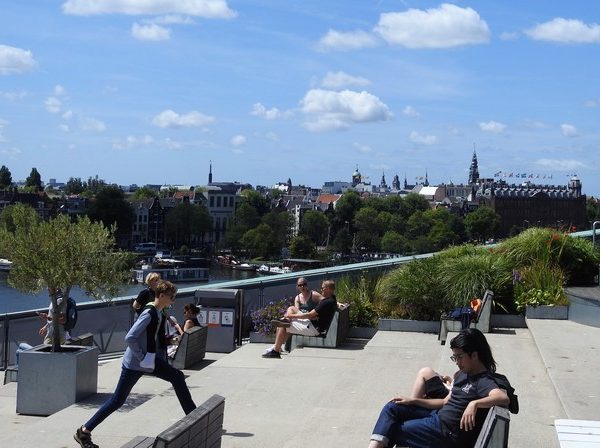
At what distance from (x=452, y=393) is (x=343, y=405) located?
8.52ft

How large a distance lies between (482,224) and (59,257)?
16560 cm

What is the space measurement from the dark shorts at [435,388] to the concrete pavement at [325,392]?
66 centimetres

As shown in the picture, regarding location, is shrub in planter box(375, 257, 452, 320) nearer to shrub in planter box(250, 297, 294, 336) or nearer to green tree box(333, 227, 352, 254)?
shrub in planter box(250, 297, 294, 336)

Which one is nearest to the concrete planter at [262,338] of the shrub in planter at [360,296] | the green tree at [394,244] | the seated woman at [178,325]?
the shrub in planter at [360,296]

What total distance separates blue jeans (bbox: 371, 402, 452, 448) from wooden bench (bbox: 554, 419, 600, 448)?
27.0 inches

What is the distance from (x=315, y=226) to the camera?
171000mm

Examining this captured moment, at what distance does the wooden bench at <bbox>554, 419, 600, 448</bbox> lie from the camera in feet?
19.0

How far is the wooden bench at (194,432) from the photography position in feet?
17.5

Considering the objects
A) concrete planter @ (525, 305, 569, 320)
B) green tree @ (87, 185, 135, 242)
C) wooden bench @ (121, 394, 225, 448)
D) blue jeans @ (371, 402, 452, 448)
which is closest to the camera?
wooden bench @ (121, 394, 225, 448)

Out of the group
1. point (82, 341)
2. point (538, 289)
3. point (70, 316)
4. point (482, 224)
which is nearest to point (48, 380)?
point (70, 316)

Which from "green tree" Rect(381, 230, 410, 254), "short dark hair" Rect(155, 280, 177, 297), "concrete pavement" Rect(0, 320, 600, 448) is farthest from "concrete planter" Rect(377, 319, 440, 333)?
"green tree" Rect(381, 230, 410, 254)

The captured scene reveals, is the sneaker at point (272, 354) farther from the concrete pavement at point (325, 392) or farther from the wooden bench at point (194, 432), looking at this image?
the wooden bench at point (194, 432)

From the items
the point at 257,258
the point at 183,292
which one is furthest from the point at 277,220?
→ the point at 183,292

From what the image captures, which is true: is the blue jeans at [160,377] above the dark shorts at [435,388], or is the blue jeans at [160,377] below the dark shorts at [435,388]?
below
